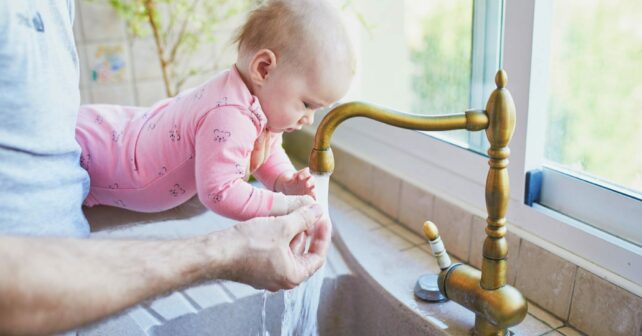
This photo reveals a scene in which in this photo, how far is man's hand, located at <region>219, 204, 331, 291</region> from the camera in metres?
0.68

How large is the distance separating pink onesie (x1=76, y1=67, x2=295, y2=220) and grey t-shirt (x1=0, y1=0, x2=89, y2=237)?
94 millimetres

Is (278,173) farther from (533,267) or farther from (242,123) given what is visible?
(533,267)

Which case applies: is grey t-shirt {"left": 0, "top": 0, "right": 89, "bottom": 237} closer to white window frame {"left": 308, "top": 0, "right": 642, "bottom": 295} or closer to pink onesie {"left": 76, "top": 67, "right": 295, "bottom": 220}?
pink onesie {"left": 76, "top": 67, "right": 295, "bottom": 220}

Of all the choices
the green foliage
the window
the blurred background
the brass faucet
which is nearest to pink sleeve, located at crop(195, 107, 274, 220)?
the brass faucet

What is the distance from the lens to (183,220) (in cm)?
112

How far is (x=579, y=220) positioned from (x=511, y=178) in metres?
0.12

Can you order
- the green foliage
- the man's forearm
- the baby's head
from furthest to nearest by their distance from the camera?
1. the green foliage
2. the baby's head
3. the man's forearm

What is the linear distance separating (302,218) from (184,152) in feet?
0.79

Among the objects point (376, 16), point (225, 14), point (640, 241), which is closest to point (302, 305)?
point (640, 241)

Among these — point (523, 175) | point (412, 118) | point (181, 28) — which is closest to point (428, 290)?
point (523, 175)

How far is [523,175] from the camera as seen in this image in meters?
0.92

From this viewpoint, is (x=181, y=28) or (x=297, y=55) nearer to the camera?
(x=297, y=55)

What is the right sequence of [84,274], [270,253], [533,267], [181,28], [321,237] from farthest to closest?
[181,28] < [533,267] < [321,237] < [270,253] < [84,274]

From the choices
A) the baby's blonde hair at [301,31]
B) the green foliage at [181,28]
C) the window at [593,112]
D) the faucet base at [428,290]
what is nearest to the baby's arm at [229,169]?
the baby's blonde hair at [301,31]
